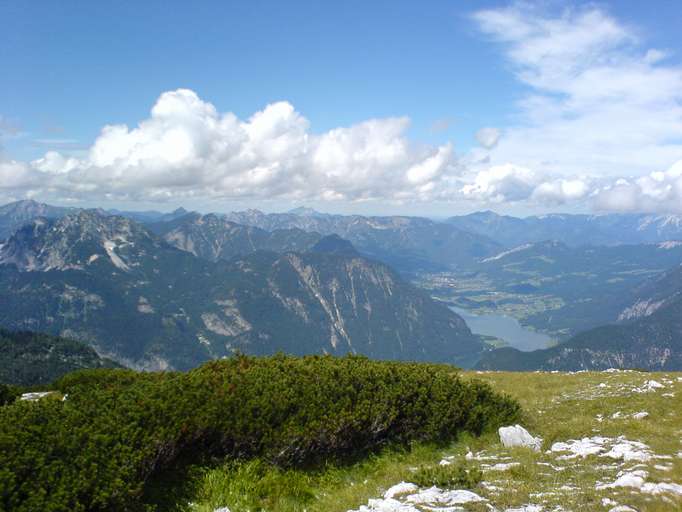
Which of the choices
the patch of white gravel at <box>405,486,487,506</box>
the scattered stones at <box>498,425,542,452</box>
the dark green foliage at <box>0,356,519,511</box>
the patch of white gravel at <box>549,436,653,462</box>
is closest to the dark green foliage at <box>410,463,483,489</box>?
the patch of white gravel at <box>405,486,487,506</box>

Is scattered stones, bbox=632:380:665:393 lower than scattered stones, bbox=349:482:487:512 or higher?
lower

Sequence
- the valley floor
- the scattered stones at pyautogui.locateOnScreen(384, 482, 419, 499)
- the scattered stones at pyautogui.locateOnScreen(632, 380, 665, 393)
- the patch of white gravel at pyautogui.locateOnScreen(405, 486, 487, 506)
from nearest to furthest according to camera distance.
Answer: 1. the valley floor
2. the patch of white gravel at pyautogui.locateOnScreen(405, 486, 487, 506)
3. the scattered stones at pyautogui.locateOnScreen(384, 482, 419, 499)
4. the scattered stones at pyautogui.locateOnScreen(632, 380, 665, 393)

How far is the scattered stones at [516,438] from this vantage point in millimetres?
14875

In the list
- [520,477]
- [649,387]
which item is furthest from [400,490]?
[649,387]

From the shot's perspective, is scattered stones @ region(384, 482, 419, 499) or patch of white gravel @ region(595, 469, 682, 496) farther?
scattered stones @ region(384, 482, 419, 499)

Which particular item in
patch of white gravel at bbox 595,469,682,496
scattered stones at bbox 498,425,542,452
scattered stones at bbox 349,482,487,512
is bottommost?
scattered stones at bbox 498,425,542,452

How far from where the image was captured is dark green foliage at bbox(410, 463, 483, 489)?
35.0 feet

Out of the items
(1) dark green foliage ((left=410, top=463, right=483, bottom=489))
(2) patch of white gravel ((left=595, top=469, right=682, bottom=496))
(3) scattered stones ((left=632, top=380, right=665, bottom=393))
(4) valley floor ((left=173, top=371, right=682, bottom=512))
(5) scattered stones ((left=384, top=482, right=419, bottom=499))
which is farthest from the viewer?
(3) scattered stones ((left=632, top=380, right=665, bottom=393))

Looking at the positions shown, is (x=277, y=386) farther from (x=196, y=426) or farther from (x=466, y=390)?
(x=466, y=390)

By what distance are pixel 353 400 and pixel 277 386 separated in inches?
100

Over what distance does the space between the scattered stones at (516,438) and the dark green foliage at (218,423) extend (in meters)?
1.06

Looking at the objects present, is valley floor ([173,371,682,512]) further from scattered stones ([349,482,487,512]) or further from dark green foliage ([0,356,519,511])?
dark green foliage ([0,356,519,511])

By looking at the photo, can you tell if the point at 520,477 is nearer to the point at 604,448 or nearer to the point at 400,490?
the point at 400,490

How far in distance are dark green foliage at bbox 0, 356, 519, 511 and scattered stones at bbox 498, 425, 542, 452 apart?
3.47 feet
